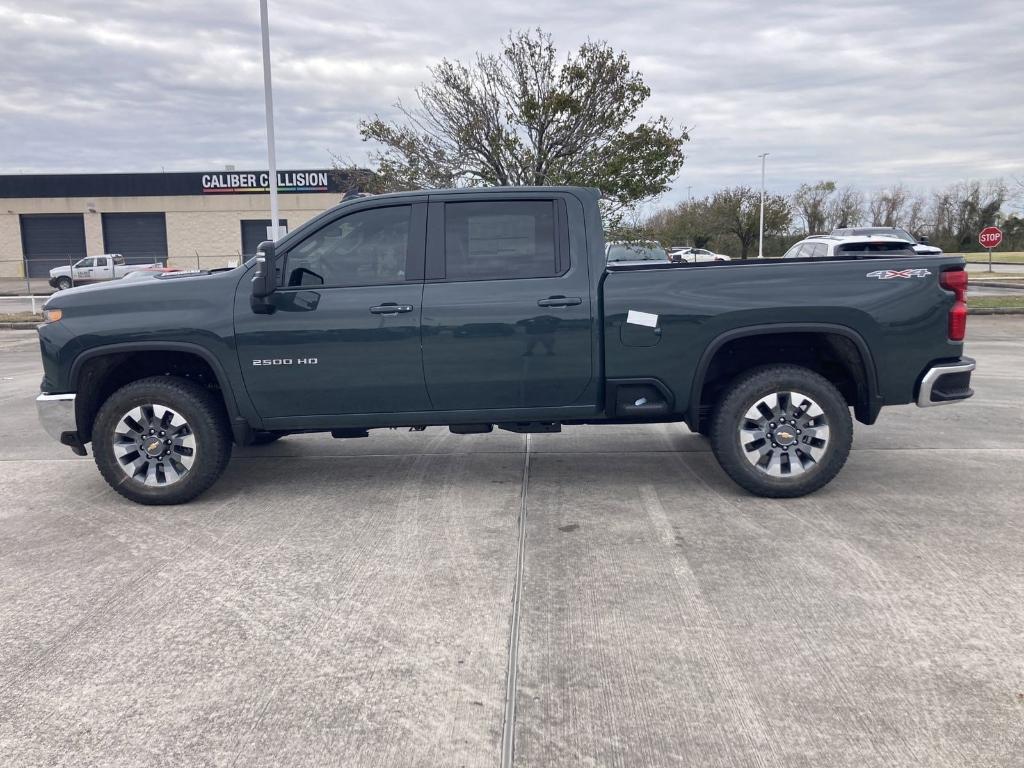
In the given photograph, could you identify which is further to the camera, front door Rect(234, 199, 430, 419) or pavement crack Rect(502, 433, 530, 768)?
front door Rect(234, 199, 430, 419)

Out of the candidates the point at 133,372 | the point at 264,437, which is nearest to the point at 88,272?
the point at 264,437

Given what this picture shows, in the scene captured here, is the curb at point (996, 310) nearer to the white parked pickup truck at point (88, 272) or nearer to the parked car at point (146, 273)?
the parked car at point (146, 273)

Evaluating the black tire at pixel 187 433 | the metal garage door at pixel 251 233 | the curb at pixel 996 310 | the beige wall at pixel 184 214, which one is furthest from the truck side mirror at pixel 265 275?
the metal garage door at pixel 251 233

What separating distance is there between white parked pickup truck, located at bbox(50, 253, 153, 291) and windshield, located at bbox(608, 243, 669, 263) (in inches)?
1004

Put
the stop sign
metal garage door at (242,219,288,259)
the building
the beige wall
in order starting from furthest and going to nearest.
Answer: metal garage door at (242,219,288,259) → the beige wall → the building → the stop sign

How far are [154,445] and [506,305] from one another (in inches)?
96.9

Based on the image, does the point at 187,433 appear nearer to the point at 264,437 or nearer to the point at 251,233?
the point at 264,437

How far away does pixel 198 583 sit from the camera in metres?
4.34

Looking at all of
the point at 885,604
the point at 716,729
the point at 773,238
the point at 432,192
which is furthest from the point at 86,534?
the point at 773,238

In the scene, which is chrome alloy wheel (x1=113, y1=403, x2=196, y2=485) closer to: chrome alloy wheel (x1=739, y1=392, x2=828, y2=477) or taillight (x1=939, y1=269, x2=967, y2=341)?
chrome alloy wheel (x1=739, y1=392, x2=828, y2=477)

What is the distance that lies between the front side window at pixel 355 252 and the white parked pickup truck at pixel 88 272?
34.2m

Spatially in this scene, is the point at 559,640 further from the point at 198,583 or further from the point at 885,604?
the point at 198,583

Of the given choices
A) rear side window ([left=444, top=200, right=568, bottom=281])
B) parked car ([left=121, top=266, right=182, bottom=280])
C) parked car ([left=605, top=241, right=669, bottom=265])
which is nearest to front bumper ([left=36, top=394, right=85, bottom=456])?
parked car ([left=121, top=266, right=182, bottom=280])

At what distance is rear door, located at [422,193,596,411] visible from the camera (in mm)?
5391
